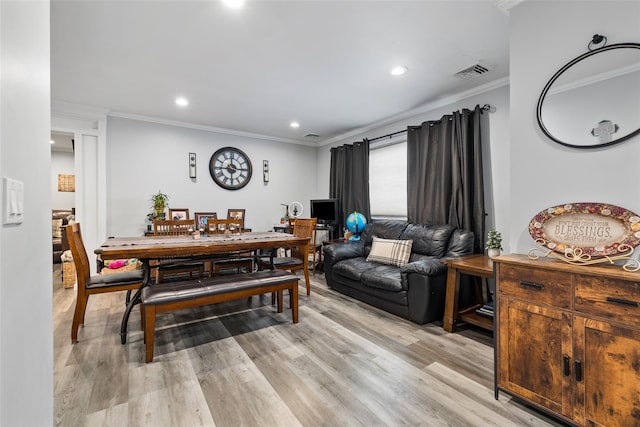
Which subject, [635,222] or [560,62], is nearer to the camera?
[635,222]

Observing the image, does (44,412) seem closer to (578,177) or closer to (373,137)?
(578,177)

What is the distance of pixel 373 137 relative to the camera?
5.12 m

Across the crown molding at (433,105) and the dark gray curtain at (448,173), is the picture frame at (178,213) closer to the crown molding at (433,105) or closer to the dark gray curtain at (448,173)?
the crown molding at (433,105)

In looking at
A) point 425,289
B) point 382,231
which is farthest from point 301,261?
point 425,289

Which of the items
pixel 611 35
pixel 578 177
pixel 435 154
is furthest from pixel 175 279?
pixel 611 35

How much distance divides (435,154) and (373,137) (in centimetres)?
147

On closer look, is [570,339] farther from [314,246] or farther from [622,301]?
[314,246]

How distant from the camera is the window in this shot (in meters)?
4.62

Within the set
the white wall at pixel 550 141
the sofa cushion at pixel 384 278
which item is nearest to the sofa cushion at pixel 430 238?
the sofa cushion at pixel 384 278

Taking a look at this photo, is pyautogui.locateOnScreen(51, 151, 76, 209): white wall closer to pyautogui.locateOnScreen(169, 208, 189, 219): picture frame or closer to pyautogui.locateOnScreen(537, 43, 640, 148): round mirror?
pyautogui.locateOnScreen(169, 208, 189, 219): picture frame

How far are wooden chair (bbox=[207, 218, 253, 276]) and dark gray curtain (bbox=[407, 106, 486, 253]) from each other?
2.43 metres

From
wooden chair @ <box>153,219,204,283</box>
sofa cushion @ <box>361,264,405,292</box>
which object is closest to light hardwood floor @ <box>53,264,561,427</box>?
sofa cushion @ <box>361,264,405,292</box>

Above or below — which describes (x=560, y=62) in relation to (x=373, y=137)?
below

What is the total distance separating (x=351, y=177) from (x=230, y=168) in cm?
230
